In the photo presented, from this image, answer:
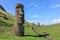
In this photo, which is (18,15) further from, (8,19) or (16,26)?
(8,19)

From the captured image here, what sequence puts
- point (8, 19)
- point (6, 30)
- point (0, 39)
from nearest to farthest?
point (0, 39) → point (6, 30) → point (8, 19)

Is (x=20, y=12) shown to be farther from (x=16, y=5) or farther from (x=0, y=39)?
(x=0, y=39)

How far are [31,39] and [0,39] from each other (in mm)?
3257

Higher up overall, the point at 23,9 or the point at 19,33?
the point at 23,9

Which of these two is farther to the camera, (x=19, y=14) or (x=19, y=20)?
(x=19, y=20)

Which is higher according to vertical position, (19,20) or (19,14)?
(19,14)

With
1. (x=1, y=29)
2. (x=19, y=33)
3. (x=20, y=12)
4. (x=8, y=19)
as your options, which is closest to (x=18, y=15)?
(x=20, y=12)

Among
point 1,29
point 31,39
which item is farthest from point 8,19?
point 31,39

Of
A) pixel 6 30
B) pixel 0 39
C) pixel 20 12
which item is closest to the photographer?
pixel 0 39

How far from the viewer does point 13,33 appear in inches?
1067

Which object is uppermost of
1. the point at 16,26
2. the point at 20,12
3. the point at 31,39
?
the point at 20,12

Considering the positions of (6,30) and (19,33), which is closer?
(19,33)

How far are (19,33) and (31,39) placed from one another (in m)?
4.75

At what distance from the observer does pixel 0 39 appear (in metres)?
21.4
